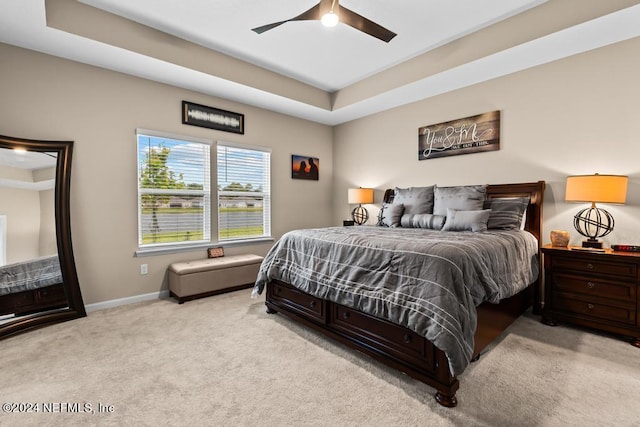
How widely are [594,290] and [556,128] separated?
1.69 m

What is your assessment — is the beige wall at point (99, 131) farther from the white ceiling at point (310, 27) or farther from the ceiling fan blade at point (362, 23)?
the ceiling fan blade at point (362, 23)

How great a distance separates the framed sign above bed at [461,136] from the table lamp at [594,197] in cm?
108

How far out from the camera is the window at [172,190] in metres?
3.61

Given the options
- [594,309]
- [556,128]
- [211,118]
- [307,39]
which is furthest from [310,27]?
[594,309]

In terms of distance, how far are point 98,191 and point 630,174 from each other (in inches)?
210

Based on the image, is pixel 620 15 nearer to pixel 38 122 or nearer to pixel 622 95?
pixel 622 95

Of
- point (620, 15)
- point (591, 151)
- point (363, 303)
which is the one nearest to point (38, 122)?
point (363, 303)

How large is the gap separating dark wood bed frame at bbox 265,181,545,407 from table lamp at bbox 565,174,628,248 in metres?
0.37

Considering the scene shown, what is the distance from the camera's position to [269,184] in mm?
4785

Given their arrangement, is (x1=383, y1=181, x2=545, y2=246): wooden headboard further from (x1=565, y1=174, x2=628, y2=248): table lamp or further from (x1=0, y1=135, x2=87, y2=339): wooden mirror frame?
(x1=0, y1=135, x2=87, y2=339): wooden mirror frame

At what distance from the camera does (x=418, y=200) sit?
150 inches

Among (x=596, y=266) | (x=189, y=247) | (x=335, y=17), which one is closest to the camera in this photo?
(x=335, y=17)

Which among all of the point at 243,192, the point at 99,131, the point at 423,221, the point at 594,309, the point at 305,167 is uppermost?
the point at 99,131

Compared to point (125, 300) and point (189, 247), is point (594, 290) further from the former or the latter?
point (125, 300)
